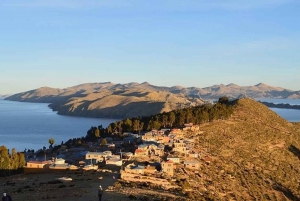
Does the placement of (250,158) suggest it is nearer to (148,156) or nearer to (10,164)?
(148,156)

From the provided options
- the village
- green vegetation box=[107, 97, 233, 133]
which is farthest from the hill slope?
green vegetation box=[107, 97, 233, 133]

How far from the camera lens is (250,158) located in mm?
45844

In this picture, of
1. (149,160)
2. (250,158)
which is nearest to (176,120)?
(250,158)

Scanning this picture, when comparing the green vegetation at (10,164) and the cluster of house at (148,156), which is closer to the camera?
the cluster of house at (148,156)

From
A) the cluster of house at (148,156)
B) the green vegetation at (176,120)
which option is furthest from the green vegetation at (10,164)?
the green vegetation at (176,120)

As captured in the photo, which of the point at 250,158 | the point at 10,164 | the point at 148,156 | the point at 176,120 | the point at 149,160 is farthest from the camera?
the point at 176,120

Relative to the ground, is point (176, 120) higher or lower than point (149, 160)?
higher

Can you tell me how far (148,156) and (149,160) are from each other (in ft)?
5.87

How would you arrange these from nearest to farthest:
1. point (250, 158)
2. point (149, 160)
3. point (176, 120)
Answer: point (149, 160) < point (250, 158) < point (176, 120)

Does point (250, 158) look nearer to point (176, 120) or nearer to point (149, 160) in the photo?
point (149, 160)

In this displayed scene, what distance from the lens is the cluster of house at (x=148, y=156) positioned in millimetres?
32438

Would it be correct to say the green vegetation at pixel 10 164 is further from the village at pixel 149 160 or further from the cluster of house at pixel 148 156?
the cluster of house at pixel 148 156

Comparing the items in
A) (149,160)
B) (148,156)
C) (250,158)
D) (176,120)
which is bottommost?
(250,158)

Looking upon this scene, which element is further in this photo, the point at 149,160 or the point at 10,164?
the point at 149,160
